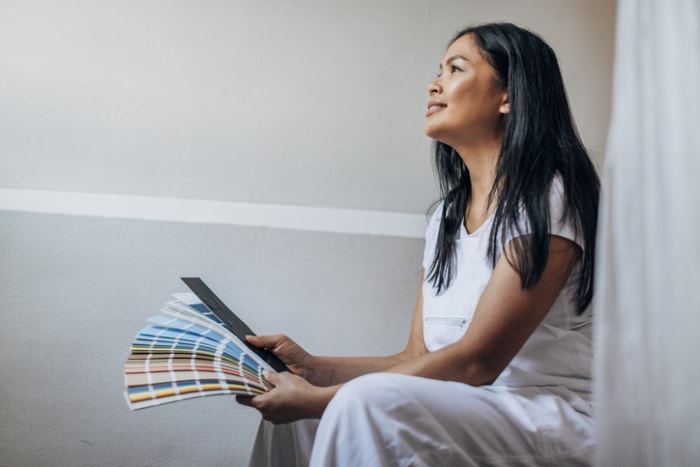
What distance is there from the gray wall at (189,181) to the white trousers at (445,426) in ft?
1.96

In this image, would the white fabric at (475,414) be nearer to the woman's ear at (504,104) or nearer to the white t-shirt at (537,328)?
the white t-shirt at (537,328)

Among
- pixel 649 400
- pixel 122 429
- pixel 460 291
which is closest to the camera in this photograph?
pixel 649 400

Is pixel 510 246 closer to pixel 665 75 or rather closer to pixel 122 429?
pixel 665 75

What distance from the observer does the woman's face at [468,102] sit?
1.25m

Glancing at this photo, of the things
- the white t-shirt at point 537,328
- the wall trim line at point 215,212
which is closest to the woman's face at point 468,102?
the white t-shirt at point 537,328

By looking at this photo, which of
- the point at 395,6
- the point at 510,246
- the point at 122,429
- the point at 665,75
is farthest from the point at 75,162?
the point at 665,75

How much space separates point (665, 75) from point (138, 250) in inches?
45.5

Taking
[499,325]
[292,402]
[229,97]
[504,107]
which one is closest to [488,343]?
[499,325]

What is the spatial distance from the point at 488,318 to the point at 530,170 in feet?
0.96

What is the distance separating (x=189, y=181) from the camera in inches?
59.0

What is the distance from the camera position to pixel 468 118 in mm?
1246

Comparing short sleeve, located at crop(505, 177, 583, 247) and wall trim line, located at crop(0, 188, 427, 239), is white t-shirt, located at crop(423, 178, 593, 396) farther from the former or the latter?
wall trim line, located at crop(0, 188, 427, 239)

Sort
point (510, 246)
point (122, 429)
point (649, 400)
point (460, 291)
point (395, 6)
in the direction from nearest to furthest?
point (649, 400)
point (510, 246)
point (460, 291)
point (122, 429)
point (395, 6)

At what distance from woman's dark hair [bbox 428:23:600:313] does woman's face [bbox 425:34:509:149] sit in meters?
0.02
